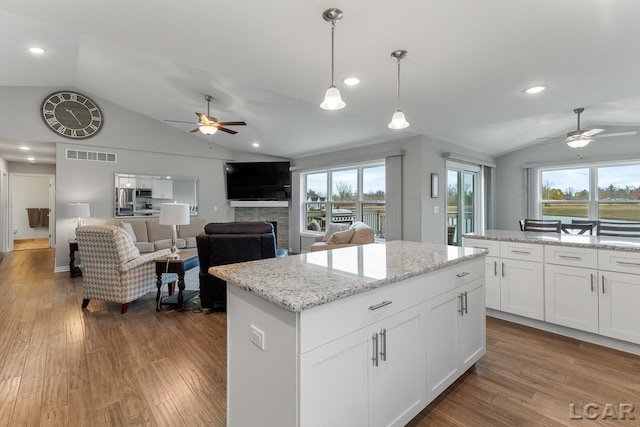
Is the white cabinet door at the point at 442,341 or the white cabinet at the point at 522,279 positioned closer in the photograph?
the white cabinet door at the point at 442,341

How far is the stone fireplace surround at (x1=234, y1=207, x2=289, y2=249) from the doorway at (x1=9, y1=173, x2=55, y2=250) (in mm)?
5915

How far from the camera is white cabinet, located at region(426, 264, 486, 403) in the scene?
1.70 metres

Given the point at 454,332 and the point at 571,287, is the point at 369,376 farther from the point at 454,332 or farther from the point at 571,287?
the point at 571,287

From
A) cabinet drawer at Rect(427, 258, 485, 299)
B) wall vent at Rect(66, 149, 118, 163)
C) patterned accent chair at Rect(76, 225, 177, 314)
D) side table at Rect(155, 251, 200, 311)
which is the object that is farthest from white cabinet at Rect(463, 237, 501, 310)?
wall vent at Rect(66, 149, 118, 163)

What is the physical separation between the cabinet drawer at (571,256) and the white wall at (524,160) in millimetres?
4766

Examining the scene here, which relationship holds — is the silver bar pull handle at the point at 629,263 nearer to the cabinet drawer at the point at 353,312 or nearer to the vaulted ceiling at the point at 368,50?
the vaulted ceiling at the point at 368,50

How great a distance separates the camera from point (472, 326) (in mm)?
2057

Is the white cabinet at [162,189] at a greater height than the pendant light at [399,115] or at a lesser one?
lesser

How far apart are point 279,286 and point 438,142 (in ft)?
15.7

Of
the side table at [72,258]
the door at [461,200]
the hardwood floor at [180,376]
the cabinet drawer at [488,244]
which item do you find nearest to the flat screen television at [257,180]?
the side table at [72,258]

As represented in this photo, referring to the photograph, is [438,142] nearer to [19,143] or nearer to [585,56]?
[585,56]

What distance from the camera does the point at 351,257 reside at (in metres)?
1.96

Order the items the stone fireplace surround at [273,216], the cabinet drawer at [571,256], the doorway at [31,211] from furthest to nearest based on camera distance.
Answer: the doorway at [31,211] → the stone fireplace surround at [273,216] → the cabinet drawer at [571,256]

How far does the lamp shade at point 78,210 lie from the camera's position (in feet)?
16.9
